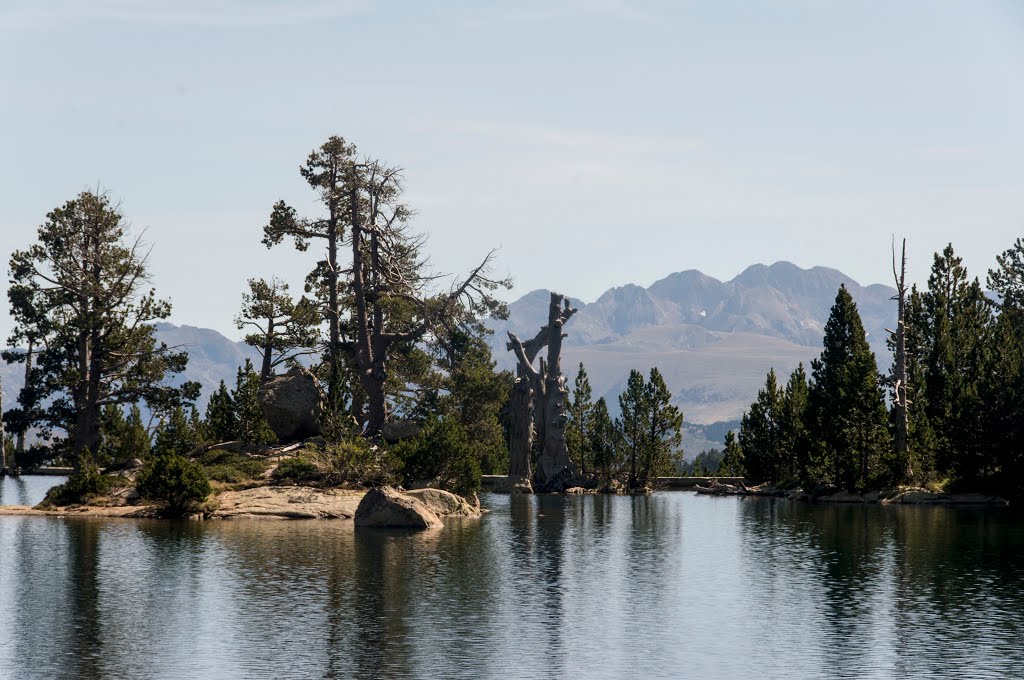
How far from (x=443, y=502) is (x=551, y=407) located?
4403 centimetres

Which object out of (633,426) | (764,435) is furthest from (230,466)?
(764,435)

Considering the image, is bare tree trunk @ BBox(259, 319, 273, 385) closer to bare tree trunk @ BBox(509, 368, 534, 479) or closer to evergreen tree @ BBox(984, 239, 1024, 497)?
bare tree trunk @ BBox(509, 368, 534, 479)

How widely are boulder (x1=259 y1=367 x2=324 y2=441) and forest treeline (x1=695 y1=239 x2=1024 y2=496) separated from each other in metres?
41.9

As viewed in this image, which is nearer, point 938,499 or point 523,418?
point 938,499

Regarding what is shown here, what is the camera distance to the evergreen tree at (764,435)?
116312mm

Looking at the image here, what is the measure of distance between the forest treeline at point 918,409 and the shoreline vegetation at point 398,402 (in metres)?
0.22

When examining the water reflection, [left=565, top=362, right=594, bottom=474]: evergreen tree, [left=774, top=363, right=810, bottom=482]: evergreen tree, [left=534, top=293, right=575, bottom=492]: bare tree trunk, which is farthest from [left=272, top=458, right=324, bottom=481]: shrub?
[left=565, top=362, right=594, bottom=474]: evergreen tree

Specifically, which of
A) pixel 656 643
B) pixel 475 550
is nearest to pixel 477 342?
pixel 475 550

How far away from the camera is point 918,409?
336ft

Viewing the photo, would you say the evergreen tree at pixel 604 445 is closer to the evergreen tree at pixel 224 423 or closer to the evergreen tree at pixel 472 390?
the evergreen tree at pixel 472 390

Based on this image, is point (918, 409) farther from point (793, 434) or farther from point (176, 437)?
point (176, 437)

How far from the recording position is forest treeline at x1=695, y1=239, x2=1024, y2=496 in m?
85.6

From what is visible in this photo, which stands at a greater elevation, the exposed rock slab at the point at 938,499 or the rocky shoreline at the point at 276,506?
the rocky shoreline at the point at 276,506

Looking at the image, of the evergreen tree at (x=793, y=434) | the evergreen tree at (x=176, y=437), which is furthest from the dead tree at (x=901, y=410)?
the evergreen tree at (x=176, y=437)
